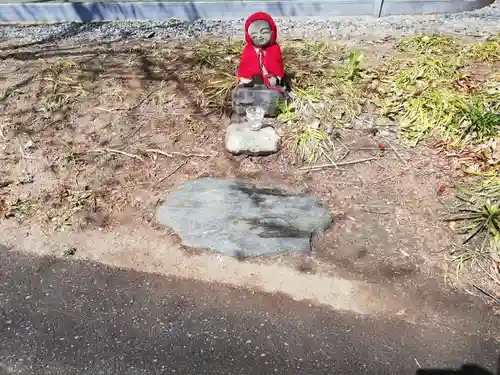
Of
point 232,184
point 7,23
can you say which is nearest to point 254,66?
point 232,184

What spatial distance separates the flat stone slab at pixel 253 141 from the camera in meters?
4.65

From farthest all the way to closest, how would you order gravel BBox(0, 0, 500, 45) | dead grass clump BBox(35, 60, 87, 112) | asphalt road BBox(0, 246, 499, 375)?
gravel BBox(0, 0, 500, 45) < dead grass clump BBox(35, 60, 87, 112) < asphalt road BBox(0, 246, 499, 375)

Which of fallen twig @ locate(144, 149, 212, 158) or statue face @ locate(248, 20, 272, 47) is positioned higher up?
statue face @ locate(248, 20, 272, 47)

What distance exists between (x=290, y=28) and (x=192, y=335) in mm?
5507

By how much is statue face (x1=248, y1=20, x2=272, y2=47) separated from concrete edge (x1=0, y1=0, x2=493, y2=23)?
318cm

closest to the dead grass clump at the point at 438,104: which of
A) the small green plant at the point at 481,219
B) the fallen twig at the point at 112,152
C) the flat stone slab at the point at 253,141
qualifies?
the small green plant at the point at 481,219

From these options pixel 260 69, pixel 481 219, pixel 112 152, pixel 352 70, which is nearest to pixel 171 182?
pixel 112 152

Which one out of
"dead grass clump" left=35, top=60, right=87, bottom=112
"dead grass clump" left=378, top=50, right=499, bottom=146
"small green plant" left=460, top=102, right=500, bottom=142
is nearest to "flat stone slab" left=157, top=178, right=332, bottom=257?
"dead grass clump" left=378, top=50, right=499, bottom=146

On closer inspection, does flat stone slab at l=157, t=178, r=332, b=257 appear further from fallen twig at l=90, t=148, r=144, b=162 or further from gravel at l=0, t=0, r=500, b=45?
gravel at l=0, t=0, r=500, b=45

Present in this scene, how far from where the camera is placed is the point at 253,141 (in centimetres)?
467

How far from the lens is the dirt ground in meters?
3.58

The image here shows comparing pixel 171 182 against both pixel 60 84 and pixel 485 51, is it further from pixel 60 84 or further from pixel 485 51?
pixel 485 51

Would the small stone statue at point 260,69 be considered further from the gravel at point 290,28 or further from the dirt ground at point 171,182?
the gravel at point 290,28

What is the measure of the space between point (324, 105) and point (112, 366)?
146 inches
